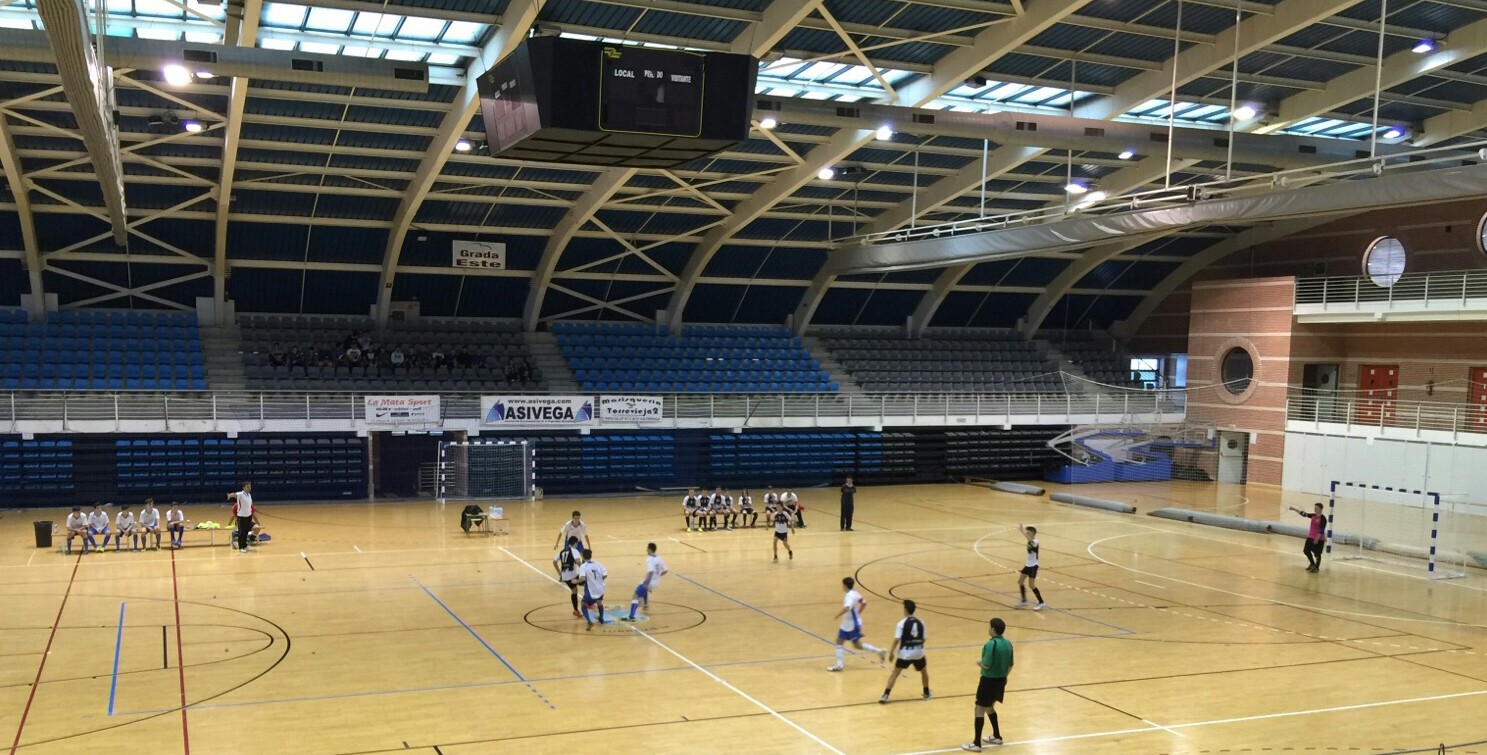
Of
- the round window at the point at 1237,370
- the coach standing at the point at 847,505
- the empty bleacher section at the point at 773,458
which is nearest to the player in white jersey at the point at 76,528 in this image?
the empty bleacher section at the point at 773,458

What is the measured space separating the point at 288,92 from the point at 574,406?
12731mm

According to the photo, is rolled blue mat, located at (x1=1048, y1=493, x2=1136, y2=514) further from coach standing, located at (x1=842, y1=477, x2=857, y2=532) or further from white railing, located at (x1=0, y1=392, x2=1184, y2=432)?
coach standing, located at (x1=842, y1=477, x2=857, y2=532)

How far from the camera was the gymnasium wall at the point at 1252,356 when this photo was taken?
38.8m

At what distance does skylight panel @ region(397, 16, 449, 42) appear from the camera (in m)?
22.1

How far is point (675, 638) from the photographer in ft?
56.9

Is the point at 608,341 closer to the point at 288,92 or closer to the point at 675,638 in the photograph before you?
the point at 288,92

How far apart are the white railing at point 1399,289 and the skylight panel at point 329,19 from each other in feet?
101

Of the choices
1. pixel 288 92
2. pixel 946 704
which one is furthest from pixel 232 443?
pixel 946 704

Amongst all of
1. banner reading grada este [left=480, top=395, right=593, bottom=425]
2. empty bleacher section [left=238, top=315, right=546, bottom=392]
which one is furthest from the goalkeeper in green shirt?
empty bleacher section [left=238, top=315, right=546, bottom=392]

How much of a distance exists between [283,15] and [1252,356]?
3309cm

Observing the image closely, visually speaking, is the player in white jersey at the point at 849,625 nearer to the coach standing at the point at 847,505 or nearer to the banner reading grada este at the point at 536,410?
the coach standing at the point at 847,505

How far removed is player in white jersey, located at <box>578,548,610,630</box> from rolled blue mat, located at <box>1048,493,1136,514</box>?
Result: 2077cm

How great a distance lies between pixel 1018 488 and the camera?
38.6m

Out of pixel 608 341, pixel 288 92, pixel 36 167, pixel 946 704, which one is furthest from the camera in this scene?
pixel 608 341
